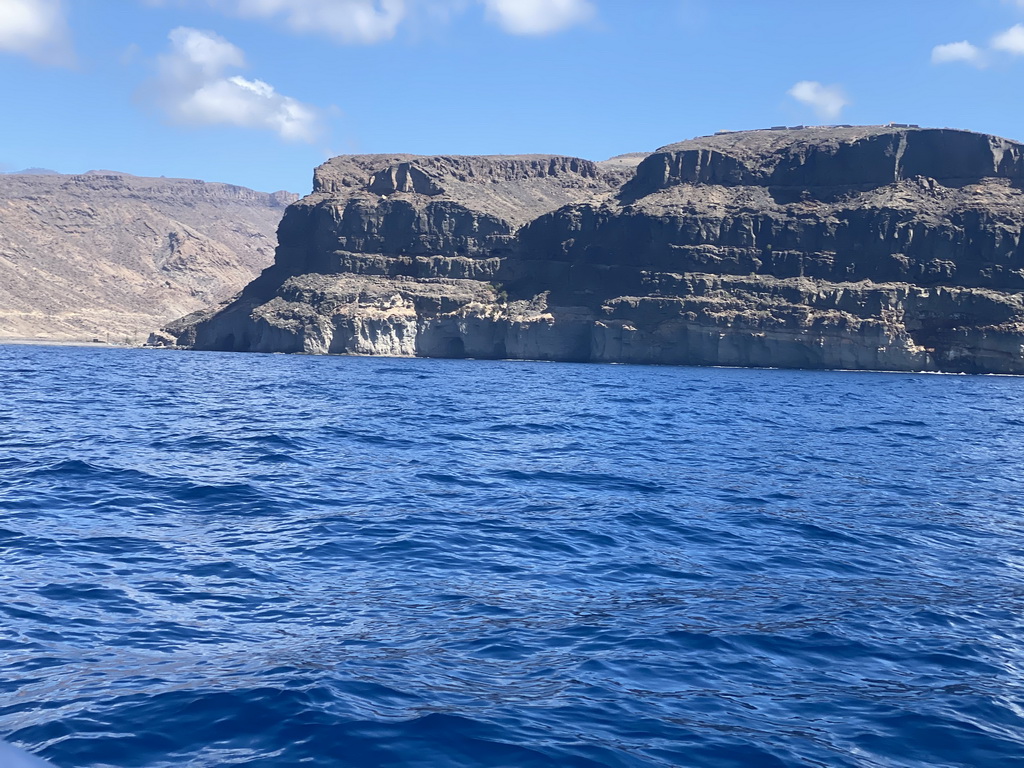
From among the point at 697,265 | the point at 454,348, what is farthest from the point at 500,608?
the point at 454,348

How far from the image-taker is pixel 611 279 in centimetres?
12219

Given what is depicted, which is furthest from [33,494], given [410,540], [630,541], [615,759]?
[615,759]

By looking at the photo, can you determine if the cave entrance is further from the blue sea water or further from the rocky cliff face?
the blue sea water

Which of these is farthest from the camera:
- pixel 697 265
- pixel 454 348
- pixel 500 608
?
pixel 454 348

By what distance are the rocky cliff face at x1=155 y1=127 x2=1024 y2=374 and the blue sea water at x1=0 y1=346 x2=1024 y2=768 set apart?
295 ft


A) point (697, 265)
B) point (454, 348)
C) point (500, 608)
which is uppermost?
point (697, 265)

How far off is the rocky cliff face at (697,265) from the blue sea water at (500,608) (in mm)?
90028

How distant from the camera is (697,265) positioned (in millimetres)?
118625

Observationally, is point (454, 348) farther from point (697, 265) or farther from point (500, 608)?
point (500, 608)

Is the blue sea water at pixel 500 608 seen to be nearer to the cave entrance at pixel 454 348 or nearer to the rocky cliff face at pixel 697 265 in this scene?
the rocky cliff face at pixel 697 265

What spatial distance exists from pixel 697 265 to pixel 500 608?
11272 cm

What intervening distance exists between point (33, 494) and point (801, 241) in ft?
373

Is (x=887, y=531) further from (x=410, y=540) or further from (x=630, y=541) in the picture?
(x=410, y=540)

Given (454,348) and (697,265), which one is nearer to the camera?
(697,265)
